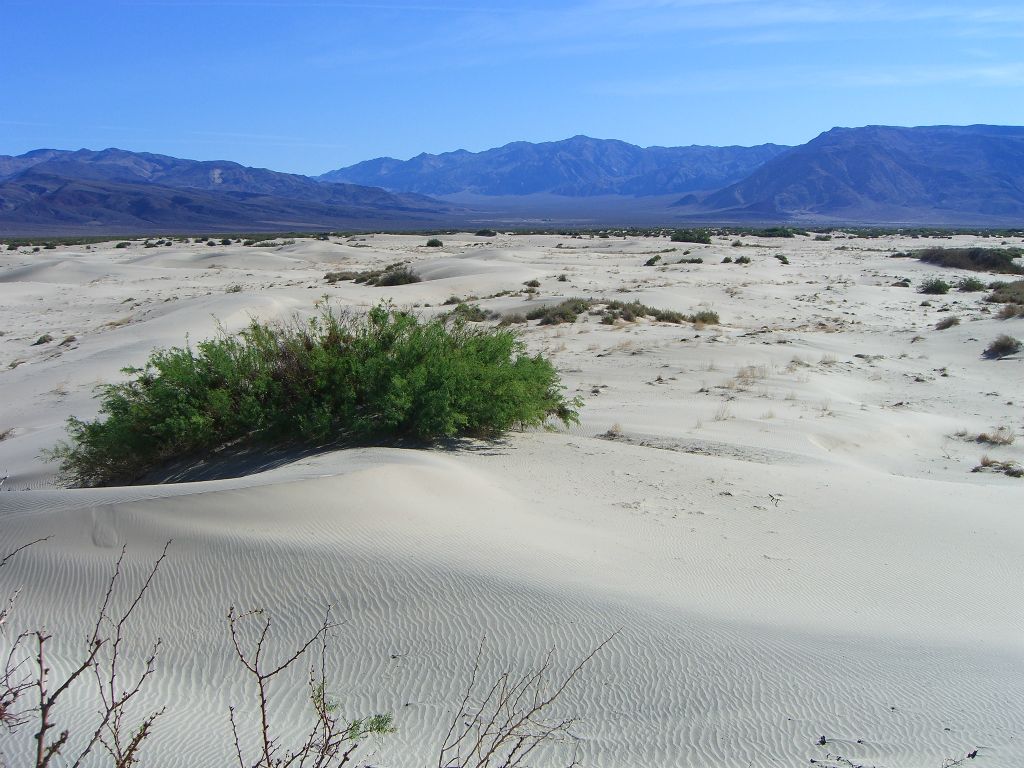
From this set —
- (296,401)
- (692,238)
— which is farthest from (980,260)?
(296,401)

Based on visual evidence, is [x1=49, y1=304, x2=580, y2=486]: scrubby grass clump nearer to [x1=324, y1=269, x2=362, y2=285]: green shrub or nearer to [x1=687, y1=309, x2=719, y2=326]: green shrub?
[x1=687, y1=309, x2=719, y2=326]: green shrub

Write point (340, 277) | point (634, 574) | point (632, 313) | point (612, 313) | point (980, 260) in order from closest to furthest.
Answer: point (634, 574) → point (612, 313) → point (632, 313) → point (340, 277) → point (980, 260)

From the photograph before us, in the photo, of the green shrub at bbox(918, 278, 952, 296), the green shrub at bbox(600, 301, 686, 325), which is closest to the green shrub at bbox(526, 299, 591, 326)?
the green shrub at bbox(600, 301, 686, 325)

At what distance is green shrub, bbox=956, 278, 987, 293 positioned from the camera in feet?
90.4

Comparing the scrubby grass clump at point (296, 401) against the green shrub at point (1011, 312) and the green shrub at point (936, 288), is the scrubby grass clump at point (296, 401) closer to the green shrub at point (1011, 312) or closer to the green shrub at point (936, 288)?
the green shrub at point (1011, 312)

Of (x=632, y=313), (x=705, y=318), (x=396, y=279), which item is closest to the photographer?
(x=632, y=313)

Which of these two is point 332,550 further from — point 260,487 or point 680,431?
point 680,431

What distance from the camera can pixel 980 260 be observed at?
116ft

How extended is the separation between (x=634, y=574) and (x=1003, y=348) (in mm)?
14414

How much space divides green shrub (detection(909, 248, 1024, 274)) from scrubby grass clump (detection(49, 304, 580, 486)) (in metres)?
30.5

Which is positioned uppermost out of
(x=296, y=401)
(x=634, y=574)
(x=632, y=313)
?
(x=296, y=401)

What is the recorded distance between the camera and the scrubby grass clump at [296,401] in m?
9.31

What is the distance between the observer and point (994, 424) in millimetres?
12414

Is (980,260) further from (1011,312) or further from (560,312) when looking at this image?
(560,312)
